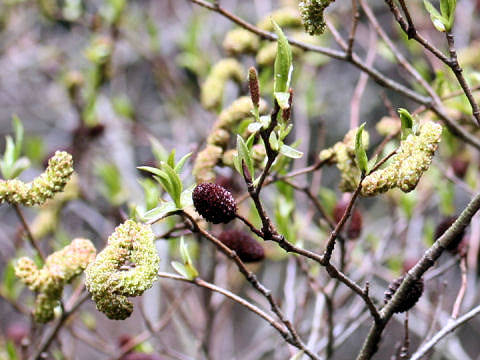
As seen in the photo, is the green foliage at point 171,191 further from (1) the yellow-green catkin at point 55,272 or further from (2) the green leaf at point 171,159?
(1) the yellow-green catkin at point 55,272

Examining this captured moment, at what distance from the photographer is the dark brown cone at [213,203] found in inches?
23.6

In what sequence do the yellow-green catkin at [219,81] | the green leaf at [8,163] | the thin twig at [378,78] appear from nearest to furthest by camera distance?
1. the green leaf at [8,163]
2. the thin twig at [378,78]
3. the yellow-green catkin at [219,81]

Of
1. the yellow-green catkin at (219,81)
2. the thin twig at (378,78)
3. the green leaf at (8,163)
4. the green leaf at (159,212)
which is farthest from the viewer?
the yellow-green catkin at (219,81)

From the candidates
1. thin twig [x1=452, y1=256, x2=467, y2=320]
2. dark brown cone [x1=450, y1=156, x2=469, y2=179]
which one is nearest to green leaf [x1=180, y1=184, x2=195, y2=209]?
thin twig [x1=452, y1=256, x2=467, y2=320]

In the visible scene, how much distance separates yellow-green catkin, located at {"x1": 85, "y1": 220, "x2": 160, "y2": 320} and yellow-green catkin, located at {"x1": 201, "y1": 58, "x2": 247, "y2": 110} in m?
0.58

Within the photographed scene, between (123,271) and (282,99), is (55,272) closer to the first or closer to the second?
(123,271)

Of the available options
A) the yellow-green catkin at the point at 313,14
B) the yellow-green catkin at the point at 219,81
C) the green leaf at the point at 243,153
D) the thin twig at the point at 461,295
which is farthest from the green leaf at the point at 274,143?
the yellow-green catkin at the point at 219,81

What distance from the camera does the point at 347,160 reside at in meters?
0.76

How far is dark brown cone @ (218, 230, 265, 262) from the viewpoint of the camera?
789mm

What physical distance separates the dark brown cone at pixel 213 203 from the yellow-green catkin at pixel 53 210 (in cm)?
96

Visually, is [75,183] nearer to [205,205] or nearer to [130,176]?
[130,176]

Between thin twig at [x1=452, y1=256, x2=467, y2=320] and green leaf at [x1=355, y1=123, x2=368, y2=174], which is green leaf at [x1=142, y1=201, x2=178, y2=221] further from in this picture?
thin twig at [x1=452, y1=256, x2=467, y2=320]

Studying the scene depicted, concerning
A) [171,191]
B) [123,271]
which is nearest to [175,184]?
[171,191]

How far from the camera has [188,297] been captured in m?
1.92
